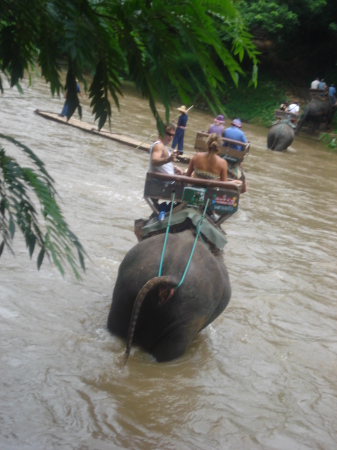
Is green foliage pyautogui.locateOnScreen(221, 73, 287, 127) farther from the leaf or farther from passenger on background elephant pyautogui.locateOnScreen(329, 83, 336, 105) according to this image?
the leaf

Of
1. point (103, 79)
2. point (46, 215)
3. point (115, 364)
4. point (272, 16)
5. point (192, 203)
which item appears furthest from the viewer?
point (272, 16)

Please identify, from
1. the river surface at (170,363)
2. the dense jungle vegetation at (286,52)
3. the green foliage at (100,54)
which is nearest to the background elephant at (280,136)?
the dense jungle vegetation at (286,52)

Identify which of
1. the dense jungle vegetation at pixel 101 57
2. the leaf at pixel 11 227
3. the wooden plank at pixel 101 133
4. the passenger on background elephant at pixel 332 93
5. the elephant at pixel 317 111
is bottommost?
the wooden plank at pixel 101 133

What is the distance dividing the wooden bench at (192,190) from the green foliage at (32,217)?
4213 millimetres

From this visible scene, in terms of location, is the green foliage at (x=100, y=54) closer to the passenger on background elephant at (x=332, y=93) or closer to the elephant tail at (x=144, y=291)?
the elephant tail at (x=144, y=291)

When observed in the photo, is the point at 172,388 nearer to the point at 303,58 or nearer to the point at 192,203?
the point at 192,203

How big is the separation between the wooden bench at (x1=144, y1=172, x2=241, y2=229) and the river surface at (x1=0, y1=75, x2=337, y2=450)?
1.01 meters

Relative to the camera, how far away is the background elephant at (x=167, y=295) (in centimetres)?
542

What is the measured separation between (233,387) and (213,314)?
69 centimetres

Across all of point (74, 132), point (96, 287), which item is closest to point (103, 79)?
point (96, 287)

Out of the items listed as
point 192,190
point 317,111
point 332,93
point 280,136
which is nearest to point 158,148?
point 192,190

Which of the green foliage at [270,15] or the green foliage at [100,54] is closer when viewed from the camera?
the green foliage at [100,54]

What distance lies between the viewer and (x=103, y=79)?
2.48m

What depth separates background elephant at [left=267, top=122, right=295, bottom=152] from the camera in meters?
23.2
